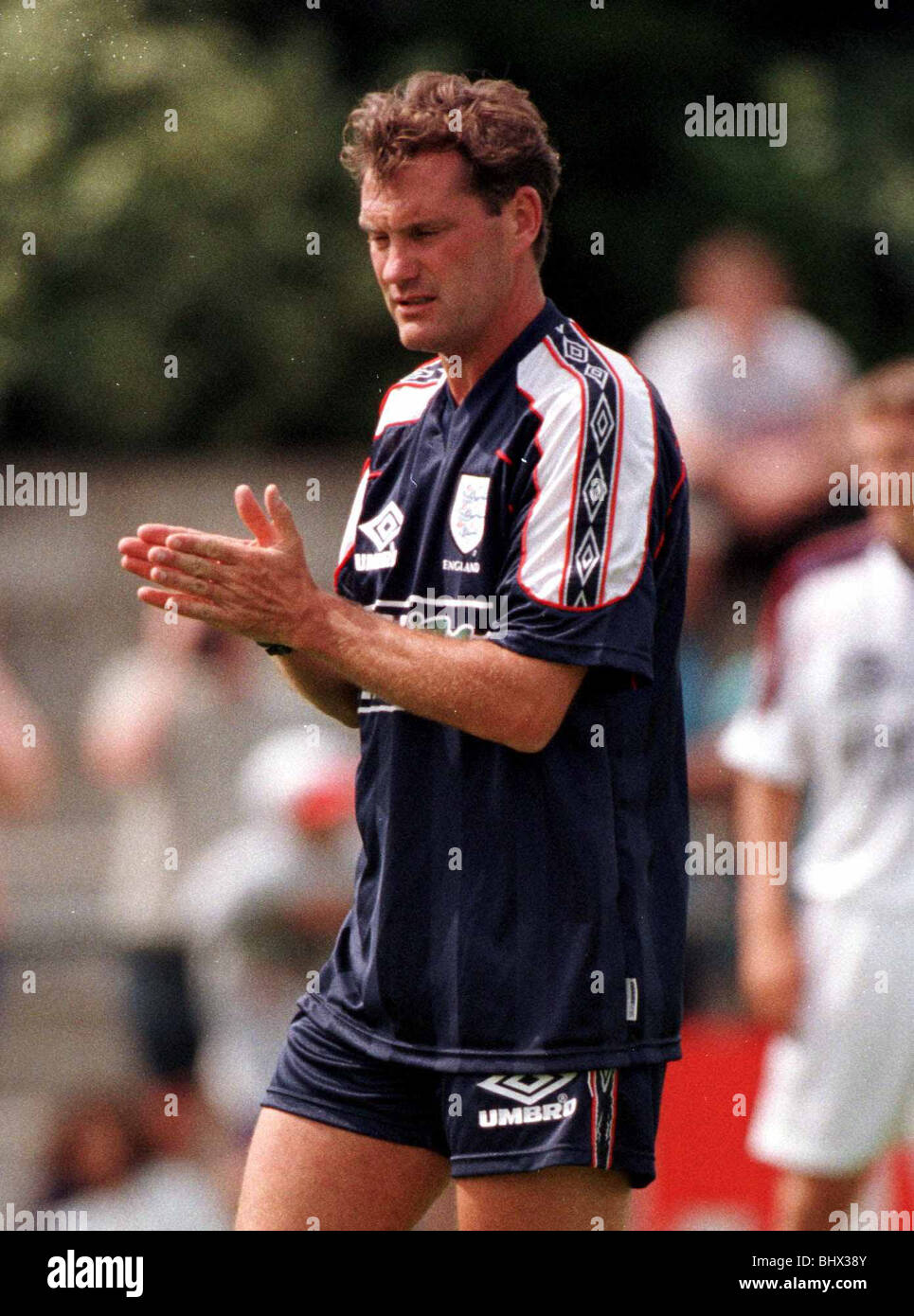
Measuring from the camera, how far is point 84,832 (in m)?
11.0

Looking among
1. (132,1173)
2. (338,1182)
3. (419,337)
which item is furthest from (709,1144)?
(419,337)

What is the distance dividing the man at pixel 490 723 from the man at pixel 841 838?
8.02ft

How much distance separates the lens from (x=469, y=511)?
3.55m

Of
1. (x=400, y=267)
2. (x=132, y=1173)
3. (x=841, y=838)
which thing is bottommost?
(x=132, y=1173)

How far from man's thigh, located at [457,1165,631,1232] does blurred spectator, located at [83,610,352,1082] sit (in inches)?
170

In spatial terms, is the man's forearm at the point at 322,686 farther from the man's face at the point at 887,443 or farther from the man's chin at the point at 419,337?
the man's face at the point at 887,443

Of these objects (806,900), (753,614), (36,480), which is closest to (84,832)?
(36,480)

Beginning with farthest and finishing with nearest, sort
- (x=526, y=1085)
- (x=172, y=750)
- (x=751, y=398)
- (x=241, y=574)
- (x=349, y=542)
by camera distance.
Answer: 1. (x=751, y=398)
2. (x=172, y=750)
3. (x=349, y=542)
4. (x=526, y=1085)
5. (x=241, y=574)

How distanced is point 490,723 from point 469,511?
383 millimetres

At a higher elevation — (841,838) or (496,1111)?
(841,838)

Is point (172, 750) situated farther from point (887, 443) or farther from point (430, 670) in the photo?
point (430, 670)

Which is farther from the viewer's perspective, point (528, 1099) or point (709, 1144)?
point (709, 1144)

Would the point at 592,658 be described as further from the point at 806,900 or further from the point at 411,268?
the point at 806,900

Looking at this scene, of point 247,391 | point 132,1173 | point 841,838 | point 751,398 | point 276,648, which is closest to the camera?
point 276,648
